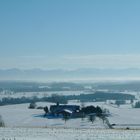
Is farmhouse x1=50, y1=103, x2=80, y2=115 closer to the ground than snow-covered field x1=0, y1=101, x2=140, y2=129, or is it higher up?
higher up

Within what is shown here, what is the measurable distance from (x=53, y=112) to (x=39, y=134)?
107 ft

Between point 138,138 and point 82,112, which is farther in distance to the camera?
point 82,112

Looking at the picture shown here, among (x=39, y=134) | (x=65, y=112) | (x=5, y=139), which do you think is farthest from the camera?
(x=65, y=112)

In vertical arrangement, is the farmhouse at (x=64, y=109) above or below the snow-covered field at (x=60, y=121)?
above

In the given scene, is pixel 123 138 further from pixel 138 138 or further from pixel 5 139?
pixel 5 139

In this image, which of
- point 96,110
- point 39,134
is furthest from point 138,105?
point 39,134

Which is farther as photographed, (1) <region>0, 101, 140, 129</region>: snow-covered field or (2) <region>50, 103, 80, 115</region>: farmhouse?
(2) <region>50, 103, 80, 115</region>: farmhouse

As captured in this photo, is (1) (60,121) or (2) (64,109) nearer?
(1) (60,121)

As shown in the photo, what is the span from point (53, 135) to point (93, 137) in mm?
2904

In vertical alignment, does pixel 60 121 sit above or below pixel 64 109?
below

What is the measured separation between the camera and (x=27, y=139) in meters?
25.5

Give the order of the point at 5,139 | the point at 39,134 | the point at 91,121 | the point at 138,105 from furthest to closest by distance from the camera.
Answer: the point at 138,105
the point at 91,121
the point at 39,134
the point at 5,139

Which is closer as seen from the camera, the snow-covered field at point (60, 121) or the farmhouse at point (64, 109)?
the snow-covered field at point (60, 121)

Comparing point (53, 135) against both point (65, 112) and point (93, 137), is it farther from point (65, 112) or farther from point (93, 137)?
point (65, 112)
